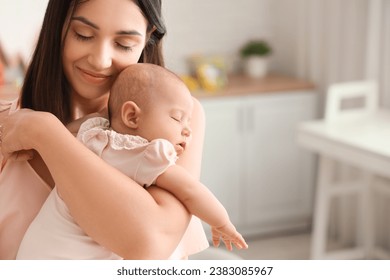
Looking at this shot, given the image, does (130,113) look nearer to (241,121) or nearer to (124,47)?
(124,47)

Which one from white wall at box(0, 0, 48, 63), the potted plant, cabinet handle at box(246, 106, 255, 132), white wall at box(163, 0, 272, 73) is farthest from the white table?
white wall at box(0, 0, 48, 63)

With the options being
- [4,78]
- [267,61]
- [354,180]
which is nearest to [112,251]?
[4,78]

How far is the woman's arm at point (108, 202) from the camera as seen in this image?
0.86 m

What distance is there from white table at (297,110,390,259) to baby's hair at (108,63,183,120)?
1.69 meters

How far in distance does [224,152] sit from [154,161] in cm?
250

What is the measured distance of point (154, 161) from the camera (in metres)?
0.88

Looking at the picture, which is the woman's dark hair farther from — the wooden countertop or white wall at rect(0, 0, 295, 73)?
white wall at rect(0, 0, 295, 73)

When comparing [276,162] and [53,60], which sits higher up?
[53,60]

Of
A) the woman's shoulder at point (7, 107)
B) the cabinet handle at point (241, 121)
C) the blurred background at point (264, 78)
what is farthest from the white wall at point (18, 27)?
the woman's shoulder at point (7, 107)

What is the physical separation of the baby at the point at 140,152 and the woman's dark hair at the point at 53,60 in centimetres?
7

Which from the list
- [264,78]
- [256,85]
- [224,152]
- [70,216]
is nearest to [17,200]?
[70,216]

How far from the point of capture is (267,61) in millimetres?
3838

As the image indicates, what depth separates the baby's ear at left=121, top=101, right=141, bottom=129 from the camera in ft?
3.08

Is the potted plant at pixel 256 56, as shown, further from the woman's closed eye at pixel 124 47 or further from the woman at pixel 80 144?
the woman's closed eye at pixel 124 47
